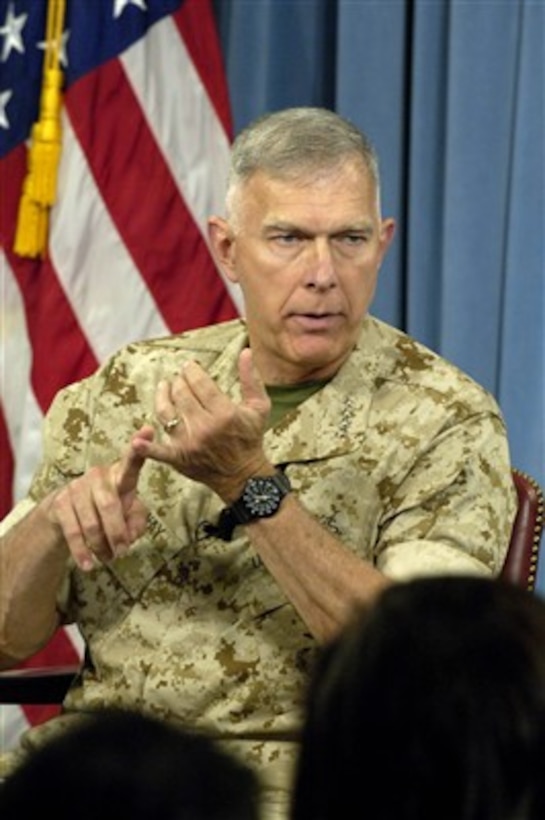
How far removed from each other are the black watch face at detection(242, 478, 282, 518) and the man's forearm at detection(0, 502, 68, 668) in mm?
305

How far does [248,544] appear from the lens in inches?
110

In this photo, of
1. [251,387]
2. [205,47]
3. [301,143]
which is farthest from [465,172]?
[251,387]

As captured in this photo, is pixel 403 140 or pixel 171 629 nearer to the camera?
pixel 171 629

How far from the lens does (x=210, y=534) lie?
9.25ft

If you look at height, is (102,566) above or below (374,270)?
below

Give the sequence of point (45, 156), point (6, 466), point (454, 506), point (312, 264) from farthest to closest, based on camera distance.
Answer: point (6, 466)
point (45, 156)
point (312, 264)
point (454, 506)

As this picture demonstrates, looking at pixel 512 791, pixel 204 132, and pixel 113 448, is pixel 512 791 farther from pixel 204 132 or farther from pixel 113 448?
pixel 204 132

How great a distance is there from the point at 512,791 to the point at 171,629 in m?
1.65

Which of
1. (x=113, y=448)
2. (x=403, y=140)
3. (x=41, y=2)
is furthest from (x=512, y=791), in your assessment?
(x=41, y=2)

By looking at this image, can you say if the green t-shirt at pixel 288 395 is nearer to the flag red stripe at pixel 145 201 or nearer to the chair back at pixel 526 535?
the chair back at pixel 526 535

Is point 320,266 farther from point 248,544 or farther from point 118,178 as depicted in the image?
point 118,178

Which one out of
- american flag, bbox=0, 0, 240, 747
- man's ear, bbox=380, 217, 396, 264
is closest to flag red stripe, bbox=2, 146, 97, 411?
american flag, bbox=0, 0, 240, 747

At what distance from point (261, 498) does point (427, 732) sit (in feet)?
4.76

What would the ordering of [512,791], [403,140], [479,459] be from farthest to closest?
1. [403,140]
2. [479,459]
3. [512,791]
